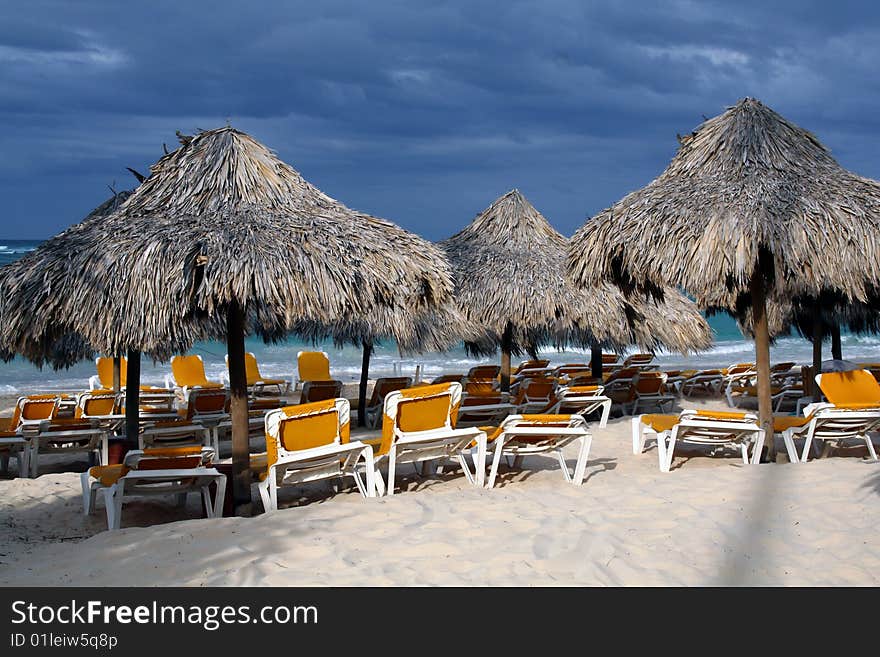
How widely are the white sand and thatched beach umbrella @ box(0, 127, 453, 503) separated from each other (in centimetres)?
135

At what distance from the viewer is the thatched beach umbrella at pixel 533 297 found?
11.3 metres

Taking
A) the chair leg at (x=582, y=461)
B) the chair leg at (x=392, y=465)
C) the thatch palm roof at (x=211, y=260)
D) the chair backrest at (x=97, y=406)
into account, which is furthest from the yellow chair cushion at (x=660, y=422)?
the chair backrest at (x=97, y=406)

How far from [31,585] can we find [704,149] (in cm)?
680

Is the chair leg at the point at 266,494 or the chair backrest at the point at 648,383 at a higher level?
the chair backrest at the point at 648,383

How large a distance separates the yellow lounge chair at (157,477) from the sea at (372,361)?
18.6 metres

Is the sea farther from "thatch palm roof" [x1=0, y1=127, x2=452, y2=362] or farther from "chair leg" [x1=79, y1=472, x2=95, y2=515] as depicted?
"chair leg" [x1=79, y1=472, x2=95, y2=515]

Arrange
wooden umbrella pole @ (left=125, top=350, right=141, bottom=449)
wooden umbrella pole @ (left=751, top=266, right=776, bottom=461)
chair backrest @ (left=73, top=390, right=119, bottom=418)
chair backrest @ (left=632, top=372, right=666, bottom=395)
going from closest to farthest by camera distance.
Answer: wooden umbrella pole @ (left=751, top=266, right=776, bottom=461), wooden umbrella pole @ (left=125, top=350, right=141, bottom=449), chair backrest @ (left=73, top=390, right=119, bottom=418), chair backrest @ (left=632, top=372, right=666, bottom=395)

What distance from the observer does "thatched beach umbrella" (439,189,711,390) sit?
11.3 m

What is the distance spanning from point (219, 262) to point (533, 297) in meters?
6.24

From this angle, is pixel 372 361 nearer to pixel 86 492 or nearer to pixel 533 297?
pixel 533 297

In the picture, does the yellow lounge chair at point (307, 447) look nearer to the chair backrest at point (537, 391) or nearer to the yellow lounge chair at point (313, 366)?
the chair backrest at point (537, 391)

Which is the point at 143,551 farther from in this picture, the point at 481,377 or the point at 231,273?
the point at 481,377

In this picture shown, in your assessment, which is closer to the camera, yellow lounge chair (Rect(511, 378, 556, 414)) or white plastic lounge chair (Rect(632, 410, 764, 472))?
white plastic lounge chair (Rect(632, 410, 764, 472))

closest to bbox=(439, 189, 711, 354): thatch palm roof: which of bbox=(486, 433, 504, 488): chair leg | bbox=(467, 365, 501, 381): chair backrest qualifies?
bbox=(467, 365, 501, 381): chair backrest
